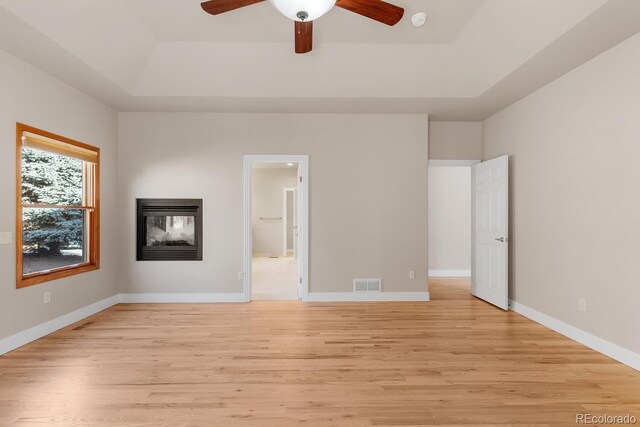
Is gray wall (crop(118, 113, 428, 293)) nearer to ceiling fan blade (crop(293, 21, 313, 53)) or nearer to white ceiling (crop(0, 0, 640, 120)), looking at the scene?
white ceiling (crop(0, 0, 640, 120))

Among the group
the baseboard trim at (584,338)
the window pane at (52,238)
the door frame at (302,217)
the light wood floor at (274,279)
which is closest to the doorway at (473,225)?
the baseboard trim at (584,338)

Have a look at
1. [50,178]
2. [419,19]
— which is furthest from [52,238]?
[419,19]

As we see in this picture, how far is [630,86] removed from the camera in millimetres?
2752

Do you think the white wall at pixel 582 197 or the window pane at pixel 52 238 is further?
the window pane at pixel 52 238

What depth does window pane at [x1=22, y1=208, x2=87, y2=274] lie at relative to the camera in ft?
10.8

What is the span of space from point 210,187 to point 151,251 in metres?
1.23

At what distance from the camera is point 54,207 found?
3.58 metres

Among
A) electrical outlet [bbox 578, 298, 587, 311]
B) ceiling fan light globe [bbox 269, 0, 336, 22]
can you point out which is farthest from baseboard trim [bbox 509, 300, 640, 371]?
ceiling fan light globe [bbox 269, 0, 336, 22]

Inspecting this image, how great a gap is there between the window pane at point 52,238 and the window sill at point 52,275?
0.06m

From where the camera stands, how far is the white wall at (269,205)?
9828mm

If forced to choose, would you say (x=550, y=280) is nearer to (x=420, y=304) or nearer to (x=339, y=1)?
(x=420, y=304)

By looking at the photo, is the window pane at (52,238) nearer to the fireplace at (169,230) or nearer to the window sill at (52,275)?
the window sill at (52,275)

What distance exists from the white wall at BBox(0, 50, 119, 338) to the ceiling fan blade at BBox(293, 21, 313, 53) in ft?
8.71

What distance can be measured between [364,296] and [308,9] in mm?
3680
